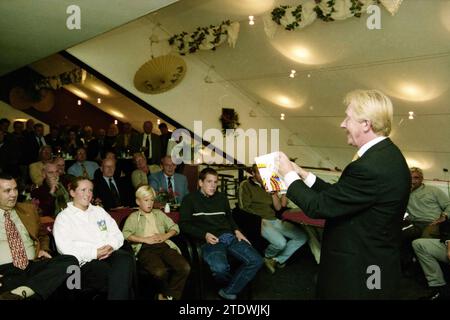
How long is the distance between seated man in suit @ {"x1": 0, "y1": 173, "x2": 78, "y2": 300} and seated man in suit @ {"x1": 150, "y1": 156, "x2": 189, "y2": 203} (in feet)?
6.62

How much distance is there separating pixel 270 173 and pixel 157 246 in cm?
182

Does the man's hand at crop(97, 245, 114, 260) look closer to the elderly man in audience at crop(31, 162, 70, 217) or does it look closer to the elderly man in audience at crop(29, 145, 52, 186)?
the elderly man in audience at crop(31, 162, 70, 217)

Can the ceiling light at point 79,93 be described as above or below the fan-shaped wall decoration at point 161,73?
above

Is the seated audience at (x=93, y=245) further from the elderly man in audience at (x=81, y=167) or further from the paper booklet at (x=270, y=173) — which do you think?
the elderly man in audience at (x=81, y=167)

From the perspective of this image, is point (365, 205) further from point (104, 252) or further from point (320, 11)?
point (320, 11)

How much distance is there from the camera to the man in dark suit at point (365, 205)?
1.58 m

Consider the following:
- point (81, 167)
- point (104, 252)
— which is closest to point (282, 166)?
point (104, 252)

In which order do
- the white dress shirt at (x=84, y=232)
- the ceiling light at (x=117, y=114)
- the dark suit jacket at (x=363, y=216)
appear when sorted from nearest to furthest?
the dark suit jacket at (x=363, y=216)
the white dress shirt at (x=84, y=232)
the ceiling light at (x=117, y=114)

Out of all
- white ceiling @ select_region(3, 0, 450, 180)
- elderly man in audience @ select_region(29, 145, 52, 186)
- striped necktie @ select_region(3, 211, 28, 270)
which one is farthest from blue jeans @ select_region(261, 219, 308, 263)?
elderly man in audience @ select_region(29, 145, 52, 186)

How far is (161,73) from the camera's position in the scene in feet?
20.0

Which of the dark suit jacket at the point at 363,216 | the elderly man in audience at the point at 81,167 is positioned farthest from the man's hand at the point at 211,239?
the elderly man in audience at the point at 81,167

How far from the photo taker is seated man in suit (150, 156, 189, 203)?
497 centimetres

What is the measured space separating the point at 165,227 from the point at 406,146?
6.01 m
